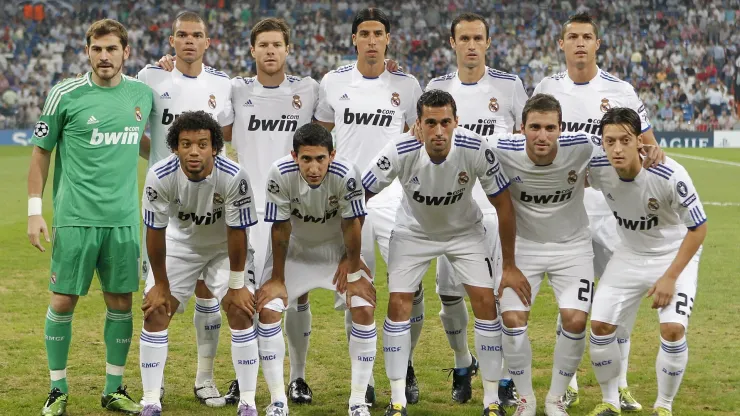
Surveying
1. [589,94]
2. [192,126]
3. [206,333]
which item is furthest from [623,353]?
[192,126]

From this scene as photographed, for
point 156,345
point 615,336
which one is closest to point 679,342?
point 615,336

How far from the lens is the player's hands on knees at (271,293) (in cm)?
603

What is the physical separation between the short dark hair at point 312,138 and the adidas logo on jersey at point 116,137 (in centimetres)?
121

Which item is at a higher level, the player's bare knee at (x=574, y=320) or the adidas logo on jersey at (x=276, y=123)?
the adidas logo on jersey at (x=276, y=123)

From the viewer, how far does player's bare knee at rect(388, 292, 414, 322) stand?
610cm

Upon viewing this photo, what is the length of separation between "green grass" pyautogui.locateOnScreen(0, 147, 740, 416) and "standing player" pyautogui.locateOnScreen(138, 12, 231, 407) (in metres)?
0.30

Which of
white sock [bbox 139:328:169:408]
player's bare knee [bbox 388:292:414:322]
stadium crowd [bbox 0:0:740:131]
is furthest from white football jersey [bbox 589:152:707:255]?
stadium crowd [bbox 0:0:740:131]

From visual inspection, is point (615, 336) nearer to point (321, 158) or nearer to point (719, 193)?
point (321, 158)

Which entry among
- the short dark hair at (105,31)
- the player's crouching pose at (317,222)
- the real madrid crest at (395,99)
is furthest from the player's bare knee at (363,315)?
the short dark hair at (105,31)

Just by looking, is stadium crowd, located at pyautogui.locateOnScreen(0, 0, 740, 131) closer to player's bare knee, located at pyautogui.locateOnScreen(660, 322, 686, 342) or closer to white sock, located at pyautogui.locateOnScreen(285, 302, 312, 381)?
white sock, located at pyautogui.locateOnScreen(285, 302, 312, 381)

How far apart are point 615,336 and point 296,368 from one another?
2.24 metres

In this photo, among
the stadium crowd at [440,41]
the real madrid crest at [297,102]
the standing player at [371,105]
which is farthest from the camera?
the stadium crowd at [440,41]

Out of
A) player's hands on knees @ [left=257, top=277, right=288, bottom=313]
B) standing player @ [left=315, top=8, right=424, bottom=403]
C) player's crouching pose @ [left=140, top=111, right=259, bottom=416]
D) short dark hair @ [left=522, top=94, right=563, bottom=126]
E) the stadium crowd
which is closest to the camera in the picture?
player's crouching pose @ [left=140, top=111, right=259, bottom=416]

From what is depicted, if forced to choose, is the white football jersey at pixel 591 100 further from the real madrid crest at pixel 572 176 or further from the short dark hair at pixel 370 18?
the short dark hair at pixel 370 18
